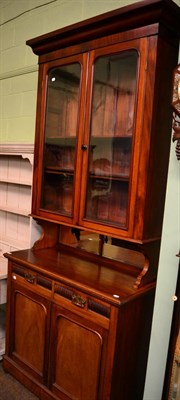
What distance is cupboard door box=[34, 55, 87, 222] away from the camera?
190 centimetres

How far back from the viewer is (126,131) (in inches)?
66.0

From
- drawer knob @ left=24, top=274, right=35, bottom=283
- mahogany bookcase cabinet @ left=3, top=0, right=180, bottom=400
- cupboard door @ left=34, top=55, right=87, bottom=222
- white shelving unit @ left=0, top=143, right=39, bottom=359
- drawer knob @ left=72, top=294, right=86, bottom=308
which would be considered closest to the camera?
mahogany bookcase cabinet @ left=3, top=0, right=180, bottom=400

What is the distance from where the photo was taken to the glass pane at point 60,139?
195 centimetres

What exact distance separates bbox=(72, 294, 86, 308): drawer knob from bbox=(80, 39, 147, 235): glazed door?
403mm

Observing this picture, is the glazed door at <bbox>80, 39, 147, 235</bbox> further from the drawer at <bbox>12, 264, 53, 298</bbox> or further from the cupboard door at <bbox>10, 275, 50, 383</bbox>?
the cupboard door at <bbox>10, 275, 50, 383</bbox>

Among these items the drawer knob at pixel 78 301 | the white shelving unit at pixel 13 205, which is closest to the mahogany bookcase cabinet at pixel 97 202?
the drawer knob at pixel 78 301

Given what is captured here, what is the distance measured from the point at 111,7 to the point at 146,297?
1.91 meters

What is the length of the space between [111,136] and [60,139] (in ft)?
1.44

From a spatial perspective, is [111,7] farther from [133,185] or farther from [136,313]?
[136,313]

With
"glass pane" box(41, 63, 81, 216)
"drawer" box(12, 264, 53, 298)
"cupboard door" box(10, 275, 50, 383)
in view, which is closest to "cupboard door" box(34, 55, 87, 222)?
"glass pane" box(41, 63, 81, 216)

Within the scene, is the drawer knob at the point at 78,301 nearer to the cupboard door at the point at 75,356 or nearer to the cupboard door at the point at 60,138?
the cupboard door at the point at 75,356

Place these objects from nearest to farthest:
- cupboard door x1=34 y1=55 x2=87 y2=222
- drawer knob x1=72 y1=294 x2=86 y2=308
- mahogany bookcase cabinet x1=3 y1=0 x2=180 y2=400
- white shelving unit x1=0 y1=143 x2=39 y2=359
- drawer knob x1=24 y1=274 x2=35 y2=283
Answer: mahogany bookcase cabinet x1=3 y1=0 x2=180 y2=400
drawer knob x1=72 y1=294 x2=86 y2=308
cupboard door x1=34 y1=55 x2=87 y2=222
drawer knob x1=24 y1=274 x2=35 y2=283
white shelving unit x1=0 y1=143 x2=39 y2=359

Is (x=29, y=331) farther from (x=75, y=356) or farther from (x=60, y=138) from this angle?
(x=60, y=138)

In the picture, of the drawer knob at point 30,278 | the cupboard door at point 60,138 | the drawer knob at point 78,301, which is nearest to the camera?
the drawer knob at point 78,301
